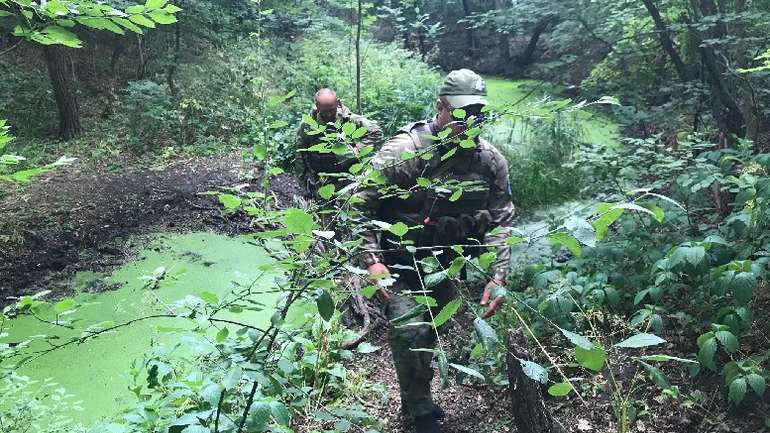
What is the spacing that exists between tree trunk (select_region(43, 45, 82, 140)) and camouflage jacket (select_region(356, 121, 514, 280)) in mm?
6723

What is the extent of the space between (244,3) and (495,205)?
9.03 meters

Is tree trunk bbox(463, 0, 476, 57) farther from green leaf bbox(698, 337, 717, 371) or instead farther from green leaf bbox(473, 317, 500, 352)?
green leaf bbox(473, 317, 500, 352)

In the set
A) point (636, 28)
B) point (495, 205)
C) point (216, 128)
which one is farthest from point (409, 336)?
point (216, 128)

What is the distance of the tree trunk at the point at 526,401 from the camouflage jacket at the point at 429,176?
422 mm

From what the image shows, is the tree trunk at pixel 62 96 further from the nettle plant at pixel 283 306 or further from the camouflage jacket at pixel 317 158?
the nettle plant at pixel 283 306

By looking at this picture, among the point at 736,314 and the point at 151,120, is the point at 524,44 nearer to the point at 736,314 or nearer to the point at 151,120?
the point at 151,120

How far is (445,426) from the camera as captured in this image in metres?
2.57

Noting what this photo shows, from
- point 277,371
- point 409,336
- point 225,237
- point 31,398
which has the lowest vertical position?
point 225,237

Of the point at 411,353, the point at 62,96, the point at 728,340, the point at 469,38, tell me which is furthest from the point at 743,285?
the point at 469,38

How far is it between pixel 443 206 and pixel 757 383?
4.58 ft

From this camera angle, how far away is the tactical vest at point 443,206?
2.44 meters

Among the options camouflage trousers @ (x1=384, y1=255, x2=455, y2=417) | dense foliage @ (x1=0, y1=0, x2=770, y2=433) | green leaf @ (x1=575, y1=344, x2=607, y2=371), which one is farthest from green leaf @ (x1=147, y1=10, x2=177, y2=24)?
camouflage trousers @ (x1=384, y1=255, x2=455, y2=417)

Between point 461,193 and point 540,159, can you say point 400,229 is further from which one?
point 540,159

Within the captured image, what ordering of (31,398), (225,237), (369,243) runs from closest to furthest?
1. (369,243)
2. (31,398)
3. (225,237)
